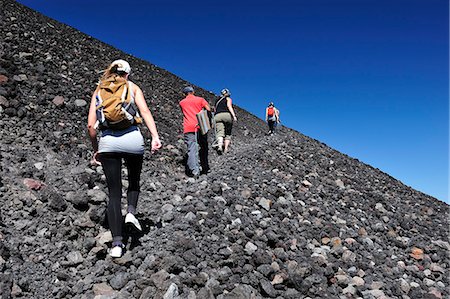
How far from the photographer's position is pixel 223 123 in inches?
474

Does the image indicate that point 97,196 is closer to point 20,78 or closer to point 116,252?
point 116,252

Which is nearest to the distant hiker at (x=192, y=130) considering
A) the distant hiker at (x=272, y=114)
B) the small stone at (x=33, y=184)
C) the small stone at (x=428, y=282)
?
the small stone at (x=33, y=184)

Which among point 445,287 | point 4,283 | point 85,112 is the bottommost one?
point 4,283

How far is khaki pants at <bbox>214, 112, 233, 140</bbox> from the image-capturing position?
39.0 feet

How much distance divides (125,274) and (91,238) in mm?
1058

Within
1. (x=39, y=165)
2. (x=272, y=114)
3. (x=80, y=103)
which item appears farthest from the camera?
(x=272, y=114)

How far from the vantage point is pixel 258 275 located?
184 inches

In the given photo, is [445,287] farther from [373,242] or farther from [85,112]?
[85,112]

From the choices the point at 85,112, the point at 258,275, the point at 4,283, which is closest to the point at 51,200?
the point at 4,283

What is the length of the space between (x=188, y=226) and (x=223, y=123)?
23.0ft

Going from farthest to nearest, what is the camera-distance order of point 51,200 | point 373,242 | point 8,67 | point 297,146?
point 297,146 < point 8,67 < point 373,242 < point 51,200

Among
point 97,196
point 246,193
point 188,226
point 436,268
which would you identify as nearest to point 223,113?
point 246,193

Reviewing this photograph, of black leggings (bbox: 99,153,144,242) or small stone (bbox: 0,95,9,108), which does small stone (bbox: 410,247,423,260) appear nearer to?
black leggings (bbox: 99,153,144,242)

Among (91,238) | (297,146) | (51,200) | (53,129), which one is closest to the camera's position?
(91,238)
